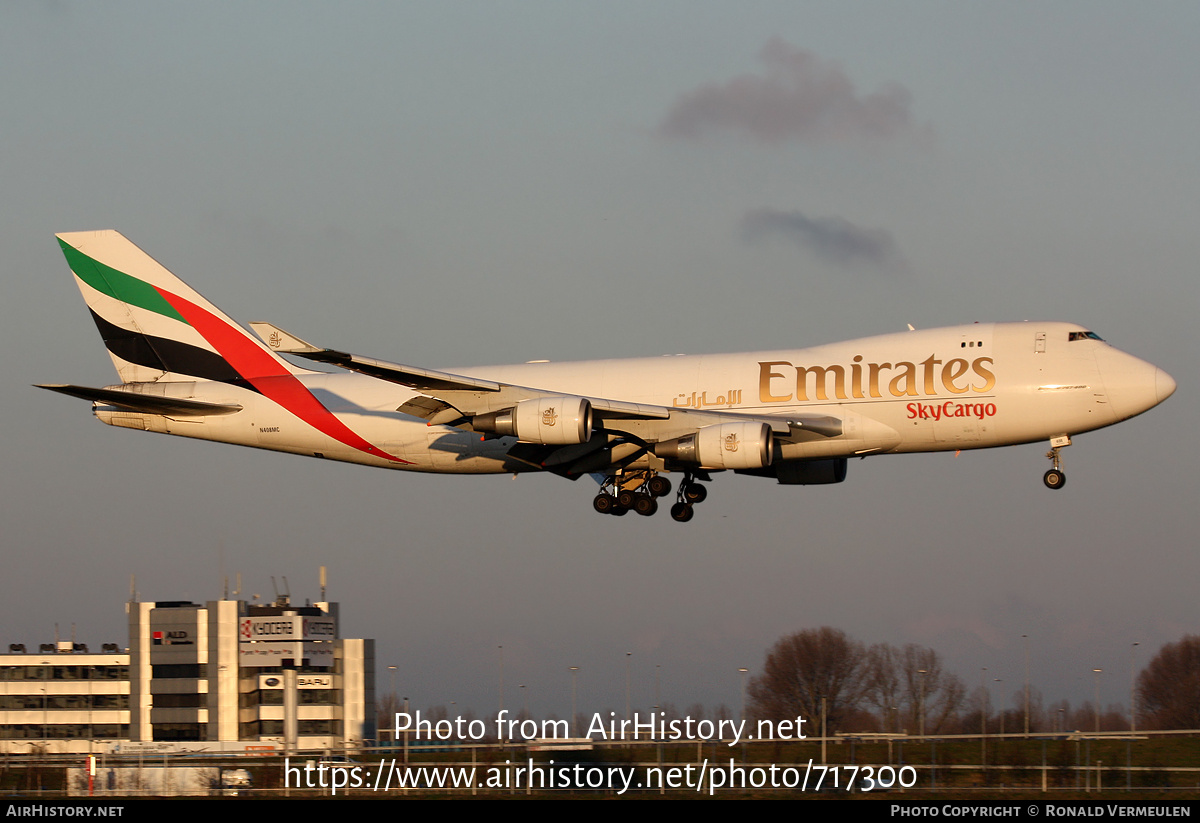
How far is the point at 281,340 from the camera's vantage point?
36.8 metres

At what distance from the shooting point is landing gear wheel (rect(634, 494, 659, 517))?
44094 millimetres

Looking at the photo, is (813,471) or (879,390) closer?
(879,390)

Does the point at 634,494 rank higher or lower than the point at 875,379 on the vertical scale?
lower

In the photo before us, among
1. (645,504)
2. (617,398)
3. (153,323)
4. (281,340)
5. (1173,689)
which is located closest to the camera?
(281,340)

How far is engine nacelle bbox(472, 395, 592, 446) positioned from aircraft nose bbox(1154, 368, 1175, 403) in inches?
641

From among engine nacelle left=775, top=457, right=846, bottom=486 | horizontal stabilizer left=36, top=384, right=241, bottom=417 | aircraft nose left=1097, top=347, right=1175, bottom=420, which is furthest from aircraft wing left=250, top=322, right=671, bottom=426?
aircraft nose left=1097, top=347, right=1175, bottom=420

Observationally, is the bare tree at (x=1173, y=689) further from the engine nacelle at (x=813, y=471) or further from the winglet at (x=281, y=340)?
the winglet at (x=281, y=340)

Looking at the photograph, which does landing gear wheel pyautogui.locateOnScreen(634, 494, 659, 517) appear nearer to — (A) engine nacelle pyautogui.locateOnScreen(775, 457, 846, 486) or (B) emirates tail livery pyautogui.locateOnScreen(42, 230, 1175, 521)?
(B) emirates tail livery pyautogui.locateOnScreen(42, 230, 1175, 521)

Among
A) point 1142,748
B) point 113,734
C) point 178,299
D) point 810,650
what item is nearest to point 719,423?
point 1142,748

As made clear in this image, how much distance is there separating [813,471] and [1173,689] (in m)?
41.2

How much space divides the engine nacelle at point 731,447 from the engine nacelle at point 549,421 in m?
3.24

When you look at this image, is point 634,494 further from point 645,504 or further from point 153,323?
point 153,323

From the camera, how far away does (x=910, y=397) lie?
129ft

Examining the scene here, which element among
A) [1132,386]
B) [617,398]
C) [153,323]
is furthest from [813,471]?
[153,323]
